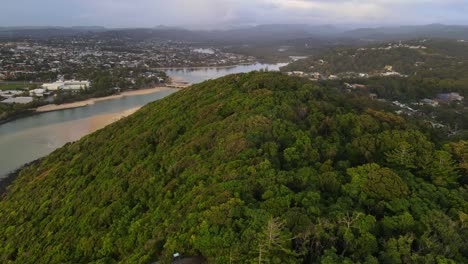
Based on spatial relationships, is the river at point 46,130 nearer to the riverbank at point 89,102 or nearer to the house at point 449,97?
the riverbank at point 89,102

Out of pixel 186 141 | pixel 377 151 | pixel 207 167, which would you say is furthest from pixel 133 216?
pixel 377 151

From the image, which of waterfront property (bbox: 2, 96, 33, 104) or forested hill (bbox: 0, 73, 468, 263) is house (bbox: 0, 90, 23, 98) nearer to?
waterfront property (bbox: 2, 96, 33, 104)

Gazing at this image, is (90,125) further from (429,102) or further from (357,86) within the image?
(429,102)

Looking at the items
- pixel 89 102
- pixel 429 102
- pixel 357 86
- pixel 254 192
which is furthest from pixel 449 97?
pixel 89 102

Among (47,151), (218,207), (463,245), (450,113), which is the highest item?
(218,207)

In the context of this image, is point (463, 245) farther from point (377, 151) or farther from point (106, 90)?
point (106, 90)

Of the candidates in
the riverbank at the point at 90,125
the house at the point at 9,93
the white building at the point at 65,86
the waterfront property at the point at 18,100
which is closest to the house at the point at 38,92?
the house at the point at 9,93
